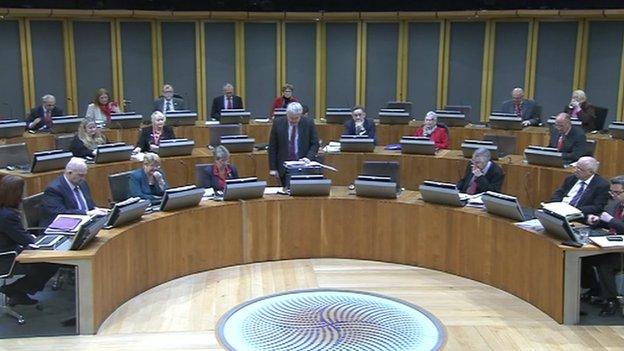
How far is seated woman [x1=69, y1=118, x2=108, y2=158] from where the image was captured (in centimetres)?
845

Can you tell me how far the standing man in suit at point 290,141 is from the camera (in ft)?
25.7

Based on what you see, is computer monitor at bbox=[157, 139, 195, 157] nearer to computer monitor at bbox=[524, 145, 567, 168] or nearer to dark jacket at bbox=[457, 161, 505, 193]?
dark jacket at bbox=[457, 161, 505, 193]

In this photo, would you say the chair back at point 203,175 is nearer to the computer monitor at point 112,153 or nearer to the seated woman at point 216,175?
the seated woman at point 216,175

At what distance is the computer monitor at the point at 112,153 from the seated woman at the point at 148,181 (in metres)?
1.46

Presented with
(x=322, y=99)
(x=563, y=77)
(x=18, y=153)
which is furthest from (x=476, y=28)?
(x=18, y=153)

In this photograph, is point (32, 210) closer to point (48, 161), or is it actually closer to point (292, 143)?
point (48, 161)

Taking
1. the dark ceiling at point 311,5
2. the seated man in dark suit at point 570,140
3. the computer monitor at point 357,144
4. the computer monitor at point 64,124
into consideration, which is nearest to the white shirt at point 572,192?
the seated man in dark suit at point 570,140

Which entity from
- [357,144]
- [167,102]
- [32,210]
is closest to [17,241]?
[32,210]

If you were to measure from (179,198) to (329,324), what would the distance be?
1.88m

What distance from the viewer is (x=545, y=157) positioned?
8.16 metres

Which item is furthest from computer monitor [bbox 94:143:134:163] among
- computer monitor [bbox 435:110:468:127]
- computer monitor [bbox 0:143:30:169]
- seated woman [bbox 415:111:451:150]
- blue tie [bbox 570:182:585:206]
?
blue tie [bbox 570:182:585:206]

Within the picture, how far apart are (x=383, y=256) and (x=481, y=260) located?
102 centimetres

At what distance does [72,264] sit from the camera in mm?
5258

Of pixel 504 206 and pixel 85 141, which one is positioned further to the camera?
pixel 85 141
